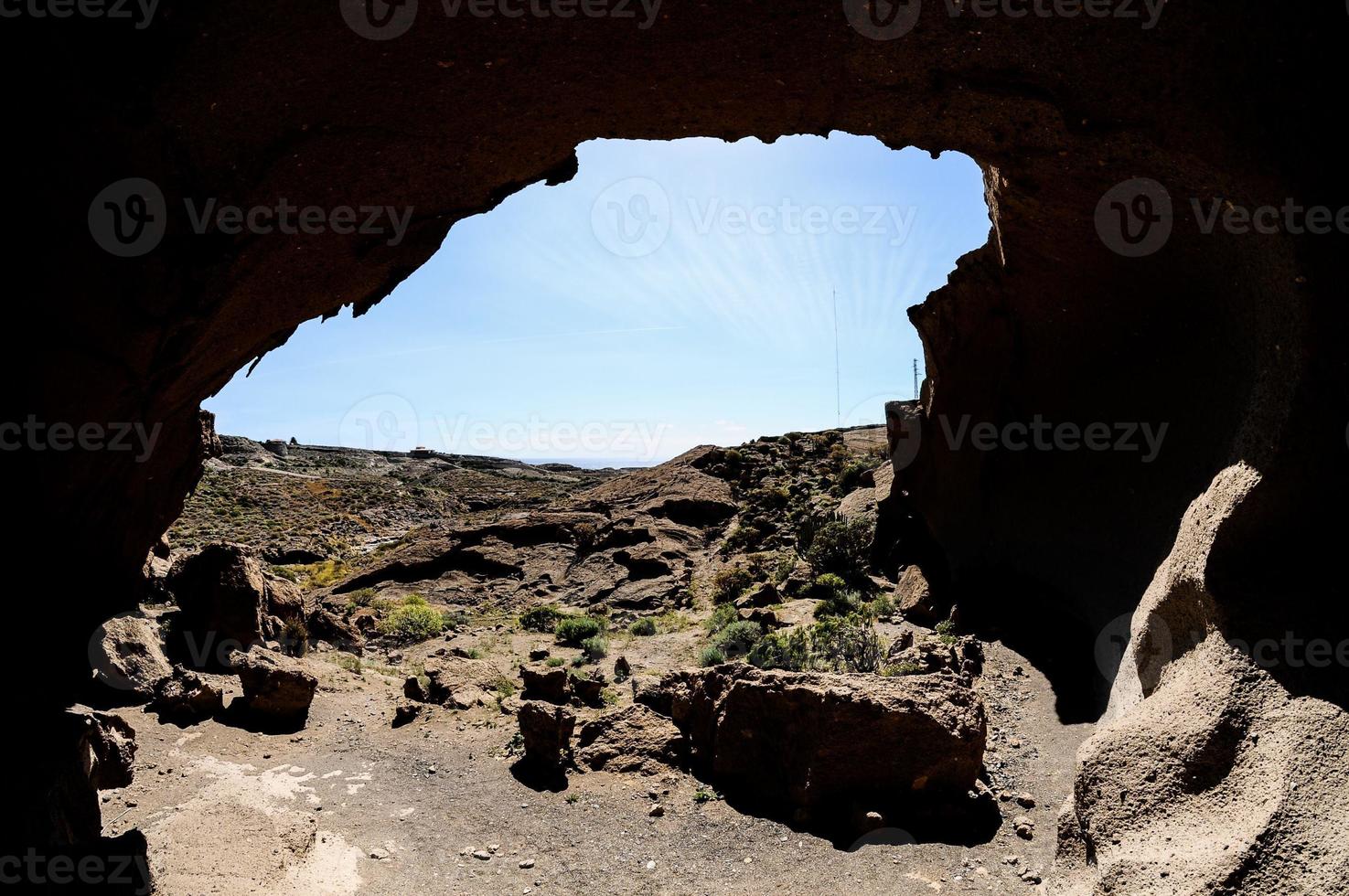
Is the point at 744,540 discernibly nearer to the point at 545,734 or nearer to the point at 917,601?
the point at 917,601

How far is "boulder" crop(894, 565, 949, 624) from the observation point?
12.4m

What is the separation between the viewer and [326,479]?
48781mm

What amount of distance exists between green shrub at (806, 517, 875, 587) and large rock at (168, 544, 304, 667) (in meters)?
10.8

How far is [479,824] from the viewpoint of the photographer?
724 cm

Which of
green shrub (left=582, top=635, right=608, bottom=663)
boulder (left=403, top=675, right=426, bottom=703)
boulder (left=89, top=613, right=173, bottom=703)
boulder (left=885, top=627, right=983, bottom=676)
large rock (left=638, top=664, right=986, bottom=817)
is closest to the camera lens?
large rock (left=638, top=664, right=986, bottom=817)

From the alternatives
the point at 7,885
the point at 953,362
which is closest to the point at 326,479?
the point at 953,362

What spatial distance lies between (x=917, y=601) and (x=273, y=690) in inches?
393

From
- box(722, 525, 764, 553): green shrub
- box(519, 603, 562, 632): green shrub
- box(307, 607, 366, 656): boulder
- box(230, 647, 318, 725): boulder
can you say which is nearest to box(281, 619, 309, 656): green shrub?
box(307, 607, 366, 656): boulder

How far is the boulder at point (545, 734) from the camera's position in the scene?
323 inches

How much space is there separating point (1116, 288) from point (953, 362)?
4.24 m

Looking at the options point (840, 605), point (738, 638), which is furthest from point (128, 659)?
point (840, 605)

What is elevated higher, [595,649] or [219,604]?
[219,604]

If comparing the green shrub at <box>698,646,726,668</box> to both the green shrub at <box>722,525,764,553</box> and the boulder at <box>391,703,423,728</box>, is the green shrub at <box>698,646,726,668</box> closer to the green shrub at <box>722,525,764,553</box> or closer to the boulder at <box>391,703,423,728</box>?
the boulder at <box>391,703,423,728</box>

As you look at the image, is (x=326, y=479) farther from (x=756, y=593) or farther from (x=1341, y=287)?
(x=1341, y=287)
